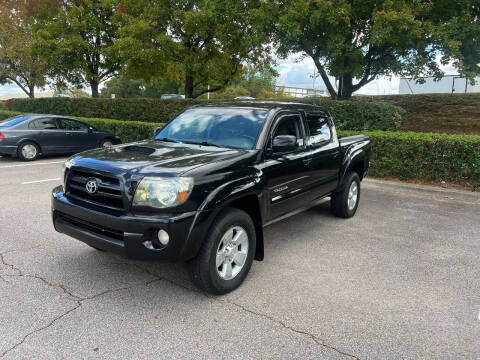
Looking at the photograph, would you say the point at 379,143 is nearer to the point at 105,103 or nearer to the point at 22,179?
the point at 22,179

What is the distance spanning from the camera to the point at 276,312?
3.34 meters

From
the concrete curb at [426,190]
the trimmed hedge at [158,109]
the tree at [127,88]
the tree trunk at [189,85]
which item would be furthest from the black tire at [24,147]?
the tree at [127,88]

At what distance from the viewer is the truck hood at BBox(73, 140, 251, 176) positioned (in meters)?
3.35

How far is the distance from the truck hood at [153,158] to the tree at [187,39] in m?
11.3

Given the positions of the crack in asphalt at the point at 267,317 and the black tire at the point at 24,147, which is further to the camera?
the black tire at the point at 24,147

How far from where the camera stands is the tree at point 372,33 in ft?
34.5

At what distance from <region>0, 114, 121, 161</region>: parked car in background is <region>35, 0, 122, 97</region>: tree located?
701 centimetres

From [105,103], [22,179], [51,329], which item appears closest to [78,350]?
[51,329]

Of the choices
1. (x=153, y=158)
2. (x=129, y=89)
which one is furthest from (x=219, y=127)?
(x=129, y=89)

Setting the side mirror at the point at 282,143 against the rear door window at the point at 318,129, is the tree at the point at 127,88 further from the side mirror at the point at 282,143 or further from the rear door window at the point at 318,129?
the side mirror at the point at 282,143

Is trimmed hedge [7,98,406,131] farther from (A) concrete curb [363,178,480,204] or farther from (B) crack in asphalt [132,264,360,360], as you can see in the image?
(B) crack in asphalt [132,264,360,360]

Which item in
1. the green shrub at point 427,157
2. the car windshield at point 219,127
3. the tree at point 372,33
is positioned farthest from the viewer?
the tree at point 372,33

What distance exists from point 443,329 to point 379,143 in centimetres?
682

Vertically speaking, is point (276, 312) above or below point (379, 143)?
below
